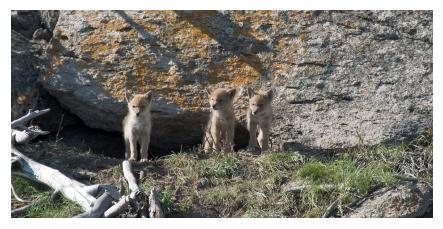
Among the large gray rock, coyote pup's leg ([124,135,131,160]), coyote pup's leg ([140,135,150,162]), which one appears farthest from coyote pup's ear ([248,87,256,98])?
the large gray rock

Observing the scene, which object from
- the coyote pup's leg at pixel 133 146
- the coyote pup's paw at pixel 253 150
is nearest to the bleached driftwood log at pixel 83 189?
the coyote pup's leg at pixel 133 146

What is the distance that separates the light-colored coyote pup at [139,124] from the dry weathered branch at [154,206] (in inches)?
59.1

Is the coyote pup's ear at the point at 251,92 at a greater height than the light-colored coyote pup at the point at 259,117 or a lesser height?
greater

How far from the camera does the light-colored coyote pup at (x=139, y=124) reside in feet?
31.9

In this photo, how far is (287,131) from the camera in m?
10.0

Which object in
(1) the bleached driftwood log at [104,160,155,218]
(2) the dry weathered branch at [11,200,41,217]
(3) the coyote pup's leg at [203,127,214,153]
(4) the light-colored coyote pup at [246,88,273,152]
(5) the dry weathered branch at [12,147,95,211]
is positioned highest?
(4) the light-colored coyote pup at [246,88,273,152]

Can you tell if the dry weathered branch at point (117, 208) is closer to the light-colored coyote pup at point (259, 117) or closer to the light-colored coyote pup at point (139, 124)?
the light-colored coyote pup at point (139, 124)

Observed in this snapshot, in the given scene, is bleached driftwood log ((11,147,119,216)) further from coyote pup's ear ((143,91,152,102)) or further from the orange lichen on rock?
the orange lichen on rock

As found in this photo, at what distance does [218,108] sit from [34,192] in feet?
7.59

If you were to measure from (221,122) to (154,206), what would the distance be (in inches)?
80.6

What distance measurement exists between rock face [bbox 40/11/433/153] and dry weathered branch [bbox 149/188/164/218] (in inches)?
77.5

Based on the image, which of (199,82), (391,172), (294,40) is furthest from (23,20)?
(391,172)

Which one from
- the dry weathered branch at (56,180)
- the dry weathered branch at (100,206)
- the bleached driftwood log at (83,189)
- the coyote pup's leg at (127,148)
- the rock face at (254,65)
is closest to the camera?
the dry weathered branch at (100,206)

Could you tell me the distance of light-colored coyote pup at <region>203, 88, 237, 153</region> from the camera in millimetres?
9773
